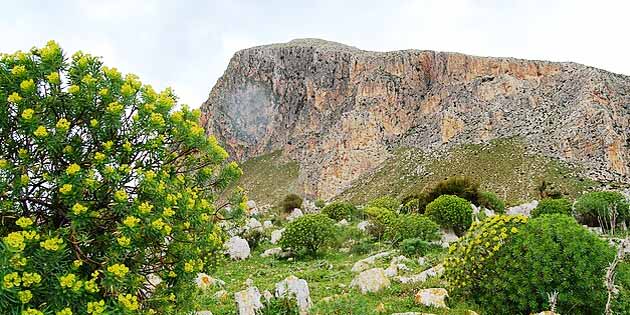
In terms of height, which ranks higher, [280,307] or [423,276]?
[280,307]

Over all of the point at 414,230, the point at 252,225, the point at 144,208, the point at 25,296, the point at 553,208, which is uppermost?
the point at 144,208

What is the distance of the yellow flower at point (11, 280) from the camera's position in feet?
12.0

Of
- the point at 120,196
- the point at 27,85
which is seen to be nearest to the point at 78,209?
the point at 120,196

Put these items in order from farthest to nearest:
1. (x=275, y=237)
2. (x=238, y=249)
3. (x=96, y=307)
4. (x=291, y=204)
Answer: (x=291, y=204) < (x=275, y=237) < (x=238, y=249) < (x=96, y=307)

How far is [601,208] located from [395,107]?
58.4m

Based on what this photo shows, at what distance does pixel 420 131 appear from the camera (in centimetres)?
7350

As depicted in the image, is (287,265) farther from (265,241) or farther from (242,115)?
(242,115)

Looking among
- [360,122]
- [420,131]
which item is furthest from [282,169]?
[420,131]

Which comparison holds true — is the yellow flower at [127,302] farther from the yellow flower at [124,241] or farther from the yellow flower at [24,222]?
the yellow flower at [24,222]

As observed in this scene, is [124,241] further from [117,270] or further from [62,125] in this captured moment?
[62,125]

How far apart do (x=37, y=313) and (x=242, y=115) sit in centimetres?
10017

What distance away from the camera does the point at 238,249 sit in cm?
1791

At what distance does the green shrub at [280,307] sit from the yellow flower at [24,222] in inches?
150

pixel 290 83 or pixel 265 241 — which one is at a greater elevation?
pixel 290 83
